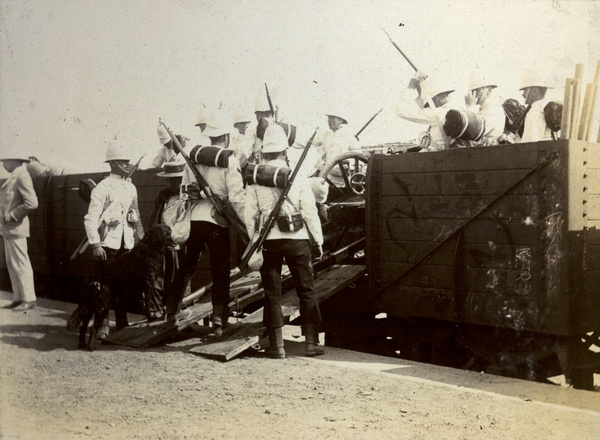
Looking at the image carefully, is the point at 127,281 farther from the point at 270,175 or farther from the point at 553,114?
the point at 553,114

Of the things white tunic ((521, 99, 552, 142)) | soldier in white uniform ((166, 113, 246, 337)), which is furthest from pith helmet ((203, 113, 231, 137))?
white tunic ((521, 99, 552, 142))

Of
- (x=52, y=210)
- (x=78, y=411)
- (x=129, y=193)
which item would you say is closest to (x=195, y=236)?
(x=129, y=193)

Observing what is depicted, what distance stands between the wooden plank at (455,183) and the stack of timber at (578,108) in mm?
636

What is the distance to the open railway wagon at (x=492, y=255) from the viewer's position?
6.36 m

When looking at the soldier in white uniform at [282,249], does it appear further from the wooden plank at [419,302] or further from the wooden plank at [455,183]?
the wooden plank at [455,183]

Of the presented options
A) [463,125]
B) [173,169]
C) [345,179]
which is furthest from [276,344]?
[173,169]

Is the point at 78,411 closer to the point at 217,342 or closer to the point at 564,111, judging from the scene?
the point at 217,342

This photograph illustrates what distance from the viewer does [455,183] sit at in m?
7.12

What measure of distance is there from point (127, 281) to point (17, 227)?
5.71ft

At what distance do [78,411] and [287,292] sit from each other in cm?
333

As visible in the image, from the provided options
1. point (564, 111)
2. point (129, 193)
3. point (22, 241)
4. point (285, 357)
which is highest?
point (564, 111)

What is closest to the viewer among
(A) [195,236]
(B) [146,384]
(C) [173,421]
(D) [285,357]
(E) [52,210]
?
(C) [173,421]

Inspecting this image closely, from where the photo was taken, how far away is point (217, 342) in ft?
24.7

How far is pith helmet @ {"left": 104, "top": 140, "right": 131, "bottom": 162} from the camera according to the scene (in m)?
8.20
